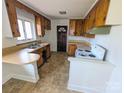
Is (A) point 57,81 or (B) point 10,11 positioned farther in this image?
(A) point 57,81

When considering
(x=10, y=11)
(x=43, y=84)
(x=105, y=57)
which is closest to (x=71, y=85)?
(x=43, y=84)

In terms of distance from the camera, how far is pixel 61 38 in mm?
5836

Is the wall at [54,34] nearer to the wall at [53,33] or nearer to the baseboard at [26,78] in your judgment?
the wall at [53,33]

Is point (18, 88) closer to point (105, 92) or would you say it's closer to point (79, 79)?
point (79, 79)

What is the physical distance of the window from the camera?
3.19 m

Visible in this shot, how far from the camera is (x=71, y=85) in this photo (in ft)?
7.02

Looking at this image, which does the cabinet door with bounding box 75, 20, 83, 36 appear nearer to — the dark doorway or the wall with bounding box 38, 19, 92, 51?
the wall with bounding box 38, 19, 92, 51

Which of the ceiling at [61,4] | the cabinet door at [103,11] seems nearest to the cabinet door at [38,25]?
the ceiling at [61,4]

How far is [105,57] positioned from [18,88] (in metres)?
2.44

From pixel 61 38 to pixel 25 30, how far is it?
9.32ft

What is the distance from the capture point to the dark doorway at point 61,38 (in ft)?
18.7

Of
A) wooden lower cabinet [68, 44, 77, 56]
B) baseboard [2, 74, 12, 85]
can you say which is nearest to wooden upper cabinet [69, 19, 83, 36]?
wooden lower cabinet [68, 44, 77, 56]

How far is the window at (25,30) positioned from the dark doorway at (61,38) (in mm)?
2299

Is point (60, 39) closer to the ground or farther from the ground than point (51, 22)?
closer to the ground
